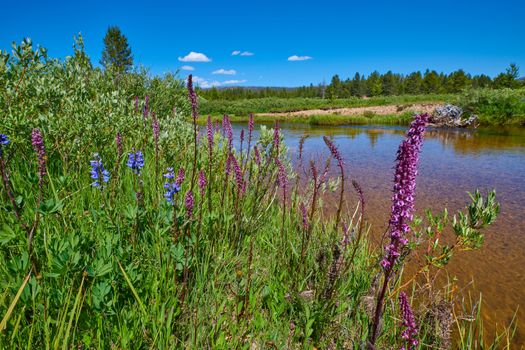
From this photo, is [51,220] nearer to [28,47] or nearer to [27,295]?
[27,295]

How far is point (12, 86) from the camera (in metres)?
5.56

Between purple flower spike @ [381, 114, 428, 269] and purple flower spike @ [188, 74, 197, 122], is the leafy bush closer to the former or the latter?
purple flower spike @ [381, 114, 428, 269]

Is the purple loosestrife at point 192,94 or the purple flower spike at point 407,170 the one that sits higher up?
the purple loosestrife at point 192,94

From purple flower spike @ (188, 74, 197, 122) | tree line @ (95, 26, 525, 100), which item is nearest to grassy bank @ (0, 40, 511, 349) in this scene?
purple flower spike @ (188, 74, 197, 122)

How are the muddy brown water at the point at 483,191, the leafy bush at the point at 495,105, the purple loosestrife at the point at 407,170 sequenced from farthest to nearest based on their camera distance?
1. the leafy bush at the point at 495,105
2. the muddy brown water at the point at 483,191
3. the purple loosestrife at the point at 407,170

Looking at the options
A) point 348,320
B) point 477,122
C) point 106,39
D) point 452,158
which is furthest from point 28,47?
point 106,39

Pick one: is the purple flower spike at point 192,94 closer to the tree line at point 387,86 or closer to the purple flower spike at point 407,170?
the purple flower spike at point 407,170

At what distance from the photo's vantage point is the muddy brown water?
4.67 meters

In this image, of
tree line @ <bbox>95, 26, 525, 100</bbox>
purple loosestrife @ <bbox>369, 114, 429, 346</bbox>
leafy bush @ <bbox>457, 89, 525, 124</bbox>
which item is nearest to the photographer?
purple loosestrife @ <bbox>369, 114, 429, 346</bbox>

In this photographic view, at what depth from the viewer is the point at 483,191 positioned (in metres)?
9.28

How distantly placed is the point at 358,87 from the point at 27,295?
5069 inches

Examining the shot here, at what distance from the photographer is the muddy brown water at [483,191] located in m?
4.67

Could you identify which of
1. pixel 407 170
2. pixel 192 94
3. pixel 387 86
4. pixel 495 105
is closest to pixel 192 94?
pixel 192 94

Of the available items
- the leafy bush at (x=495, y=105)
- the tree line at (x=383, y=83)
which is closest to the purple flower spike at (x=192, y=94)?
the leafy bush at (x=495, y=105)
